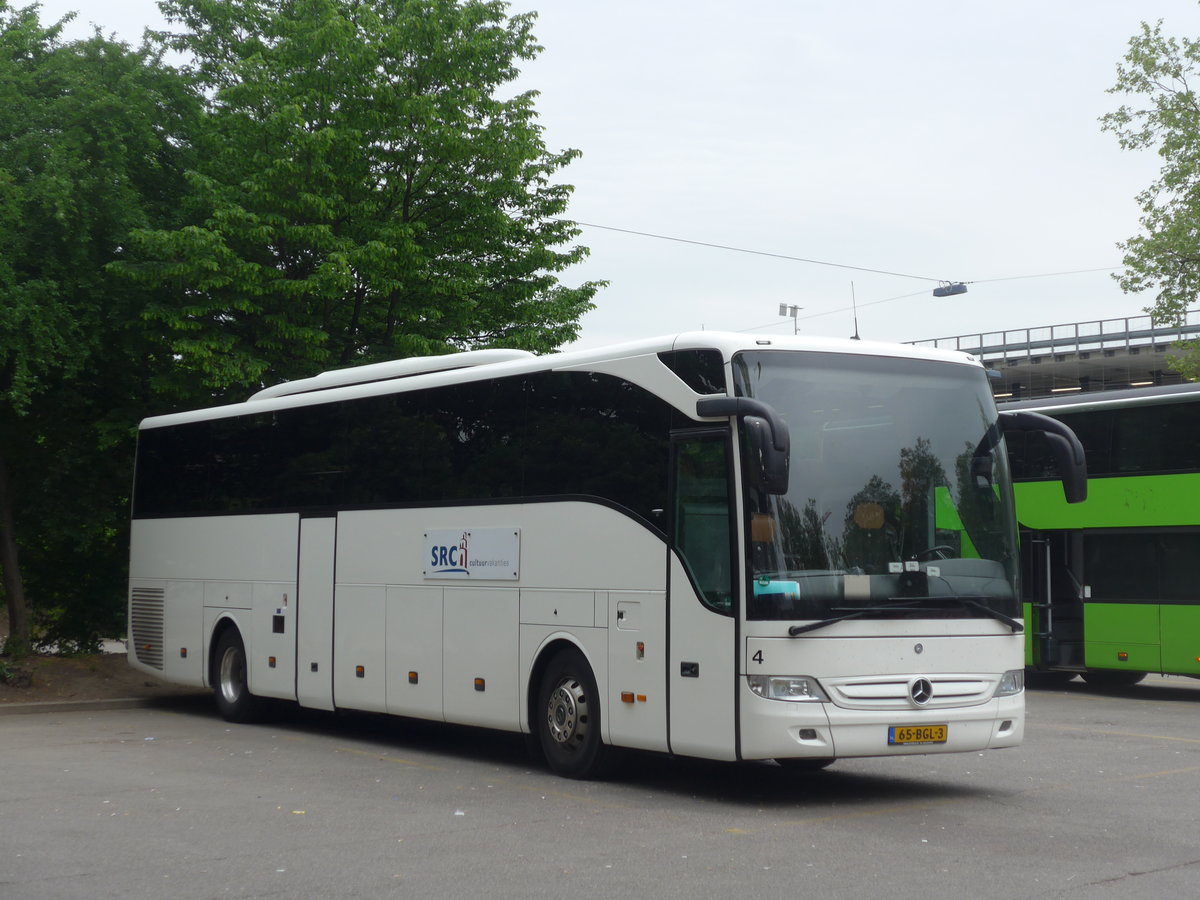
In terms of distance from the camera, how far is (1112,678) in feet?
76.4

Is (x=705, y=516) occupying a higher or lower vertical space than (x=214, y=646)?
higher

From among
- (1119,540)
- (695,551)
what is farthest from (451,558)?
(1119,540)

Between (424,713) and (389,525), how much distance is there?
6.16 feet

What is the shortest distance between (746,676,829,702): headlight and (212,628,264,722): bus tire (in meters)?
8.34

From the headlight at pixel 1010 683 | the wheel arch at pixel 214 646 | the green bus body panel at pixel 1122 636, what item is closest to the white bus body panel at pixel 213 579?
the wheel arch at pixel 214 646

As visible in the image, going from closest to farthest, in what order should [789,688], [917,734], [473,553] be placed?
[789,688], [917,734], [473,553]

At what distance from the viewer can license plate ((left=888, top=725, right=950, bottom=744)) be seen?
10.6 meters

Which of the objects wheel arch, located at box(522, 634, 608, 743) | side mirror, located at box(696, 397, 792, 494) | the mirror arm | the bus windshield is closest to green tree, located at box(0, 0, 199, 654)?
Result: wheel arch, located at box(522, 634, 608, 743)

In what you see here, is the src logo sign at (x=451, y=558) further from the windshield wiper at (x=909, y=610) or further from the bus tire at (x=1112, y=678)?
the bus tire at (x=1112, y=678)

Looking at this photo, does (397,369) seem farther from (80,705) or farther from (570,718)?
(80,705)

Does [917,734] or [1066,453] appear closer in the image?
[917,734]

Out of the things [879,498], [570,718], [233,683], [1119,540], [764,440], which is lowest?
[233,683]

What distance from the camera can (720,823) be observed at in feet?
32.5

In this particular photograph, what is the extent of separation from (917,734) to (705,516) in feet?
6.96
